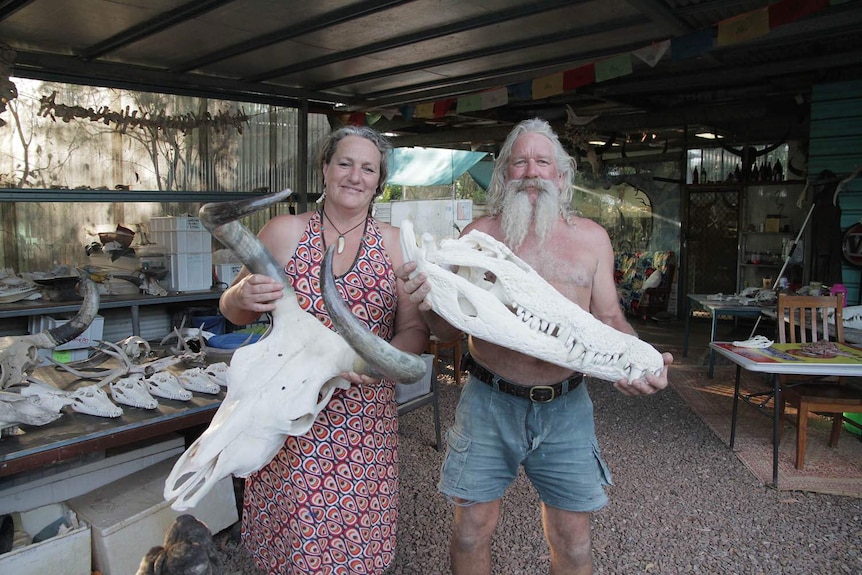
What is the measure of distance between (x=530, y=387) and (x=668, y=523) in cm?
218

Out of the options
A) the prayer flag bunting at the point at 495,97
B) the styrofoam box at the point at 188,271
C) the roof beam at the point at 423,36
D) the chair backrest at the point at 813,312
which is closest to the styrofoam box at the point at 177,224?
the styrofoam box at the point at 188,271

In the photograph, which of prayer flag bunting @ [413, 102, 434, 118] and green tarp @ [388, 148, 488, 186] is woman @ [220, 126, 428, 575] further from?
green tarp @ [388, 148, 488, 186]

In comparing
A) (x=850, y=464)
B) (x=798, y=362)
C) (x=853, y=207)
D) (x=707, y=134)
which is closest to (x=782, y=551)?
(x=798, y=362)

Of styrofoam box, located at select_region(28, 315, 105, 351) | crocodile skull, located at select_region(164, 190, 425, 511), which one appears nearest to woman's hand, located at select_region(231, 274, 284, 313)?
crocodile skull, located at select_region(164, 190, 425, 511)

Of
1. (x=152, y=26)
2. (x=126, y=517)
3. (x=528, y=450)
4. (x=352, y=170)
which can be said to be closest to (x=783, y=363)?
(x=528, y=450)

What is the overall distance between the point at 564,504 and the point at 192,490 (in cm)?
130

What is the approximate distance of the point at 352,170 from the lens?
211 centimetres

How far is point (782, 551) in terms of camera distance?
11.2 ft

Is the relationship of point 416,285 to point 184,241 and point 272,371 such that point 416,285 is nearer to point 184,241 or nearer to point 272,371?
point 272,371

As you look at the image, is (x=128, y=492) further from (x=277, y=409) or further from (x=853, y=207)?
(x=853, y=207)

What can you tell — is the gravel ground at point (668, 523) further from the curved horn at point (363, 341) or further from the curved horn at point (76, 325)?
the curved horn at point (363, 341)

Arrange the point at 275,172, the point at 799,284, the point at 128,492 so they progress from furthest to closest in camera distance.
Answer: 1. the point at 799,284
2. the point at 275,172
3. the point at 128,492

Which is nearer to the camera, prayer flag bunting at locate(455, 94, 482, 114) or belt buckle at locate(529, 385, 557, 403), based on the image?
belt buckle at locate(529, 385, 557, 403)

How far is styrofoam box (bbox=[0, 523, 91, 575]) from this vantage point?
2.41 meters
